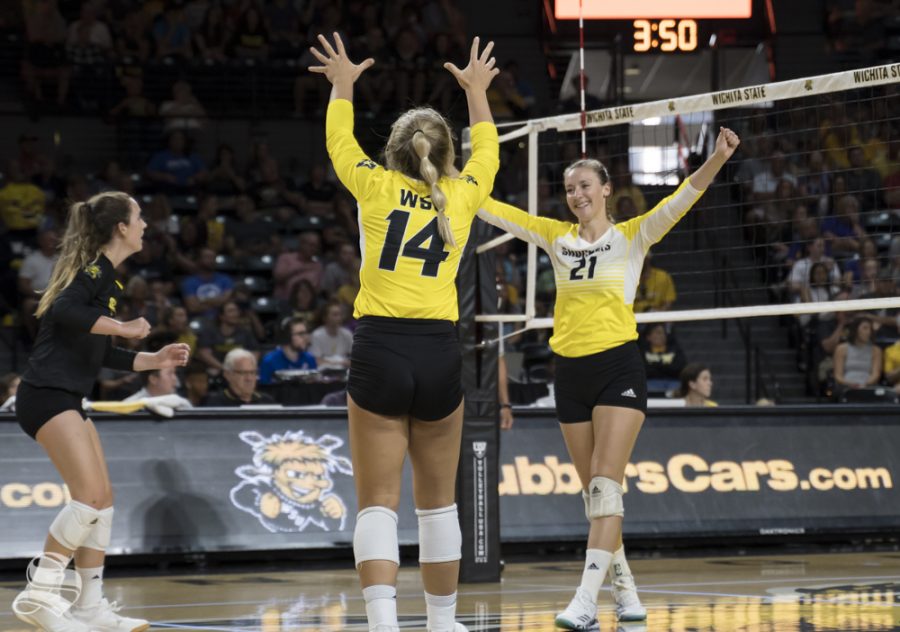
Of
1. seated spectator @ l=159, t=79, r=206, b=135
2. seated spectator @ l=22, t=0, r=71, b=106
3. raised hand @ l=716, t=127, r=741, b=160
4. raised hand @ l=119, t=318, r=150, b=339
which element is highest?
seated spectator @ l=22, t=0, r=71, b=106

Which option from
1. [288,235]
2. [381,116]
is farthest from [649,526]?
[381,116]

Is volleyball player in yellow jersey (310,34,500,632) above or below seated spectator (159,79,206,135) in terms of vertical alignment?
below

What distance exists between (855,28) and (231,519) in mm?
15417

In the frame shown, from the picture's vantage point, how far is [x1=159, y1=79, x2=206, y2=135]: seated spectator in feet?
61.4

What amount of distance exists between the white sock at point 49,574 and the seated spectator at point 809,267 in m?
9.60

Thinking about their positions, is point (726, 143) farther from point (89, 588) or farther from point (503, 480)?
point (503, 480)

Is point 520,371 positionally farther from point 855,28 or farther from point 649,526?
point 855,28

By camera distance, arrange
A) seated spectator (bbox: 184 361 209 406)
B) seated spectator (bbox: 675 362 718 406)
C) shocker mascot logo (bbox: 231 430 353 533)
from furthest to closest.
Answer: seated spectator (bbox: 675 362 718 406)
seated spectator (bbox: 184 361 209 406)
shocker mascot logo (bbox: 231 430 353 533)

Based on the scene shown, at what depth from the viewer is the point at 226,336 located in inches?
580

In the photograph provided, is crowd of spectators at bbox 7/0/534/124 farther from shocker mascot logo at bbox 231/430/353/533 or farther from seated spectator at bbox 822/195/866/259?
shocker mascot logo at bbox 231/430/353/533

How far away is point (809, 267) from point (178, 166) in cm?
837

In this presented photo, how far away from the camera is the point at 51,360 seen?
640cm

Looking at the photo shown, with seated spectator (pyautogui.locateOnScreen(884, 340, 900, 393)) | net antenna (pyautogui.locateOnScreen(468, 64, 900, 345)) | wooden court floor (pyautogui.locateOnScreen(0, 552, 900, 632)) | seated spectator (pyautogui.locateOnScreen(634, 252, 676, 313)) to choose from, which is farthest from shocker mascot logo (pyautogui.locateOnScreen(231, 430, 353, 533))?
seated spectator (pyautogui.locateOnScreen(884, 340, 900, 393))

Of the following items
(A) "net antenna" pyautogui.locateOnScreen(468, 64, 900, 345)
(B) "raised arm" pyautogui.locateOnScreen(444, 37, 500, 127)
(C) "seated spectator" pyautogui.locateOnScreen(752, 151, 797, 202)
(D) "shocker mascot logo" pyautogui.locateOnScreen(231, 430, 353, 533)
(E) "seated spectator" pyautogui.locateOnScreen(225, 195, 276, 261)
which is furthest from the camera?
(E) "seated spectator" pyautogui.locateOnScreen(225, 195, 276, 261)
